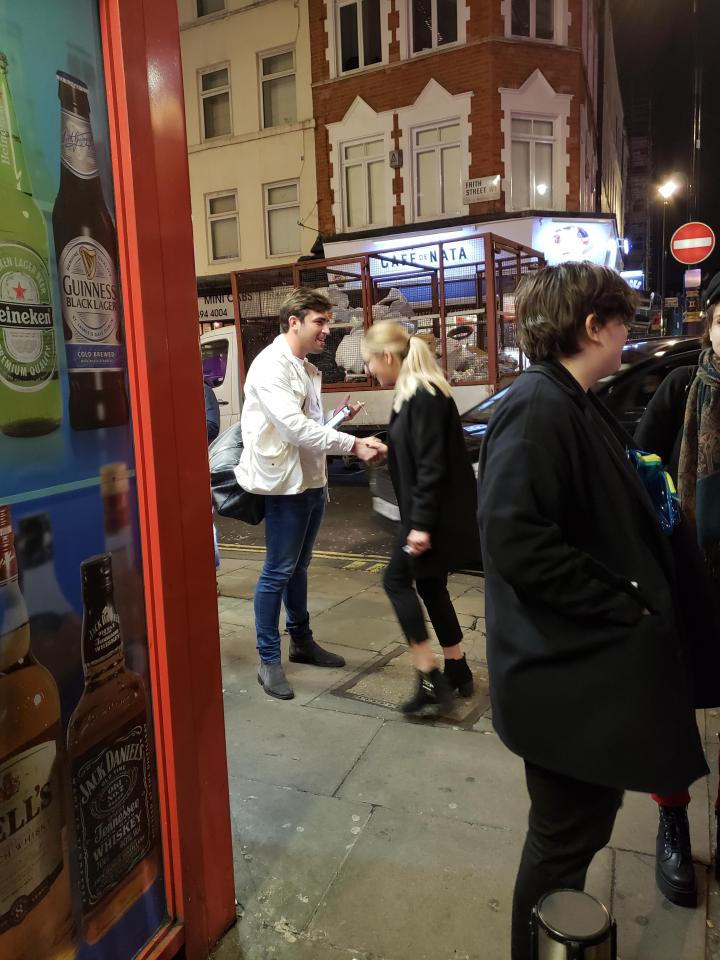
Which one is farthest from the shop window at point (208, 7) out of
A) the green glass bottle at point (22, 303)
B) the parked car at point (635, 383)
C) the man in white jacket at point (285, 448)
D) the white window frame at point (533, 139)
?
the green glass bottle at point (22, 303)

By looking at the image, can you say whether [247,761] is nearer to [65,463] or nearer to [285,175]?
[65,463]

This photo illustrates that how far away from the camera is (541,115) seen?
1567 cm

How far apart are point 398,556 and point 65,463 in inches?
82.9

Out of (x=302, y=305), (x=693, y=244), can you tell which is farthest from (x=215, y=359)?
(x=693, y=244)

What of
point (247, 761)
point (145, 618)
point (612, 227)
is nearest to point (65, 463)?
point (145, 618)

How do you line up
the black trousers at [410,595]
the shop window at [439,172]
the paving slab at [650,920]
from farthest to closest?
the shop window at [439,172], the black trousers at [410,595], the paving slab at [650,920]

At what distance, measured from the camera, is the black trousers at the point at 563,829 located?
1.61 m

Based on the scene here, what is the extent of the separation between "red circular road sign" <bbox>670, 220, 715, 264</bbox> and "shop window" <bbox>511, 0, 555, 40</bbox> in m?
5.35

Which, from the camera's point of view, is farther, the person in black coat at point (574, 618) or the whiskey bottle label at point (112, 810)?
the whiskey bottle label at point (112, 810)

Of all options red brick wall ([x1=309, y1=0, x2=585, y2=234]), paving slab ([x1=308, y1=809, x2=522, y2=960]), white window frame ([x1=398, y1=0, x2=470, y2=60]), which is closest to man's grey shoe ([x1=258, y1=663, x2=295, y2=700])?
paving slab ([x1=308, y1=809, x2=522, y2=960])

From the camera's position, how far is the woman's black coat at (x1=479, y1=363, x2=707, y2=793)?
1.51 m

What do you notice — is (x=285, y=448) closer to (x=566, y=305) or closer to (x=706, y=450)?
(x=706, y=450)

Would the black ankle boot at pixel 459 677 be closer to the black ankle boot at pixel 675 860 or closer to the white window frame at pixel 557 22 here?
the black ankle boot at pixel 675 860

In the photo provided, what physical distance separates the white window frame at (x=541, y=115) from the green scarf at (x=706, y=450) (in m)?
14.2
